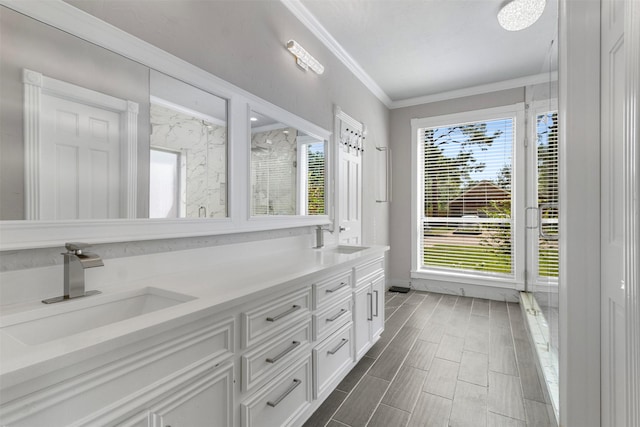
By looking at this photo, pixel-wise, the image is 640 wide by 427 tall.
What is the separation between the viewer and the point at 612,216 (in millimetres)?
1103

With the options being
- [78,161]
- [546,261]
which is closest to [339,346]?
[78,161]

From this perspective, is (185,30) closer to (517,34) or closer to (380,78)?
(380,78)

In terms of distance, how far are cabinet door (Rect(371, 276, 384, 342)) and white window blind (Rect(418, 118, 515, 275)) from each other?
204 cm

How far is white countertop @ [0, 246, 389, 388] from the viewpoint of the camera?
0.63 meters

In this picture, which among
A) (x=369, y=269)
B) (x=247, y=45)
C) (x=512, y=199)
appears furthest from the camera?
(x=512, y=199)

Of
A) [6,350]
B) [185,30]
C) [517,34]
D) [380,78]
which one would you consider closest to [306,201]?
[185,30]

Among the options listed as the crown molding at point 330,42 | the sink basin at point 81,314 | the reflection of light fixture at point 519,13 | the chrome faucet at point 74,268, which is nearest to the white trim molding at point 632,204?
the sink basin at point 81,314

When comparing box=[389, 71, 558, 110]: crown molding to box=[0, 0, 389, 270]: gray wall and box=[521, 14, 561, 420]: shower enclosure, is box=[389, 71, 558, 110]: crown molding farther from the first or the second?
box=[0, 0, 389, 270]: gray wall

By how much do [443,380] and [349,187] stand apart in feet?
6.28

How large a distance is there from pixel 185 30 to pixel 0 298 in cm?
138

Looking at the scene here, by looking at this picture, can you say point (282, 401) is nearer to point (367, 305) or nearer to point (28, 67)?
point (367, 305)

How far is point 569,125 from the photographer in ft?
4.11

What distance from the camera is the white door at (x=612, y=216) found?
39.8 inches

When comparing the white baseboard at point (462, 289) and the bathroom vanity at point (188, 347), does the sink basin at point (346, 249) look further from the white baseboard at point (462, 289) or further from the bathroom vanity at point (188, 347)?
the white baseboard at point (462, 289)
